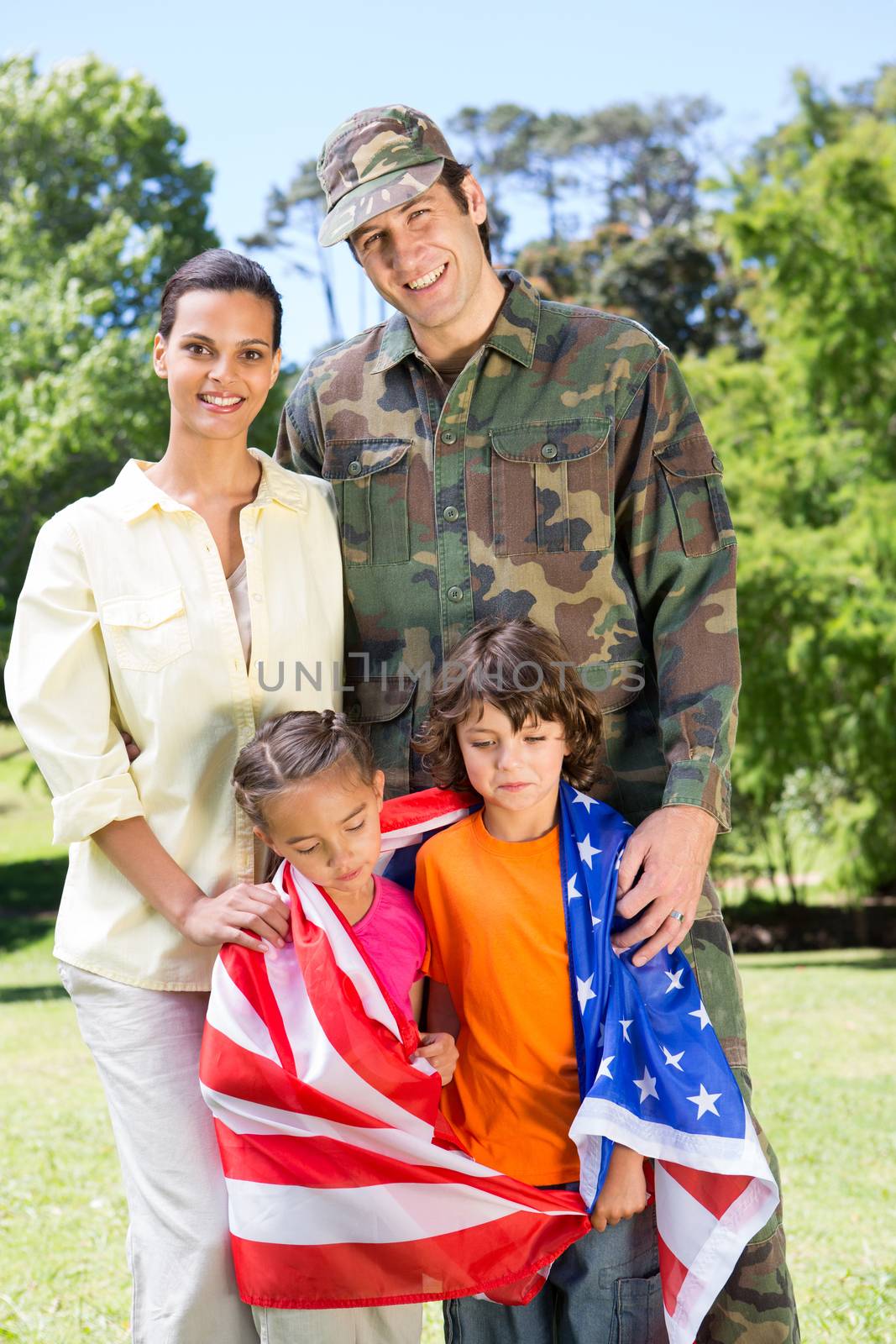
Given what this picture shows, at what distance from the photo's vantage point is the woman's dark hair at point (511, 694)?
8.10ft

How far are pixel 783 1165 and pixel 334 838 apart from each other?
4420 mm

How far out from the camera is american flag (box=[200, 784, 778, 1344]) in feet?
7.54

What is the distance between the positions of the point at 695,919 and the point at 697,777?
→ 0.32 m

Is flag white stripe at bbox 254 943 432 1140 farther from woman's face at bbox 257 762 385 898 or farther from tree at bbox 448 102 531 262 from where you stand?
tree at bbox 448 102 531 262

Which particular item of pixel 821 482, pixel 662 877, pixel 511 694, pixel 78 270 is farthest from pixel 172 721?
pixel 78 270

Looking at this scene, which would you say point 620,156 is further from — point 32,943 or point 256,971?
point 256,971

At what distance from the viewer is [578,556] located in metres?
2.80

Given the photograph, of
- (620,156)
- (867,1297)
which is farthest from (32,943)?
(620,156)

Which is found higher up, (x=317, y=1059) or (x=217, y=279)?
(x=217, y=279)

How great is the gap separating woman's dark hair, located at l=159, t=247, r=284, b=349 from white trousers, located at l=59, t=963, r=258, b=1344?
4.30 ft

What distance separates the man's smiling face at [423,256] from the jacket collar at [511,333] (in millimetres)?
99

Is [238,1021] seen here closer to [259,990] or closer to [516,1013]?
[259,990]

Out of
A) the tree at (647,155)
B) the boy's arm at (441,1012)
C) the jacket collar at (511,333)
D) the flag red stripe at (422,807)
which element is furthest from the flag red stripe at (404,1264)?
→ the tree at (647,155)

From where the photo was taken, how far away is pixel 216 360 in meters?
2.61
